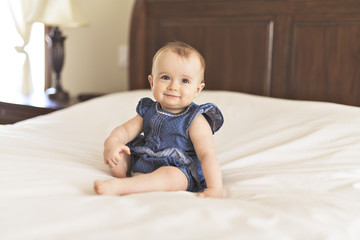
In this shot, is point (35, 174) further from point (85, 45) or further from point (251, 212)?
point (85, 45)

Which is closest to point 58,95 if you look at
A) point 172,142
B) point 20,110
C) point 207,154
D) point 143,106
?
point 20,110

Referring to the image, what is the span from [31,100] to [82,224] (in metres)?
1.73

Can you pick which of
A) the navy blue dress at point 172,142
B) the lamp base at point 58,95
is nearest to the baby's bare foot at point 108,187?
the navy blue dress at point 172,142

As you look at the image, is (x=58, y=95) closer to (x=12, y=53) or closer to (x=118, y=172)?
(x=12, y=53)

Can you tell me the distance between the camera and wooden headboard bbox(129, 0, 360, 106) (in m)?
1.99

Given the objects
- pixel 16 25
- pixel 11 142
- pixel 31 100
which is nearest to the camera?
pixel 11 142

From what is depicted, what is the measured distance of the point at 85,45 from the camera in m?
2.95

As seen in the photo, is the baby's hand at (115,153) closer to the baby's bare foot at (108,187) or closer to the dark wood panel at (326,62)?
the baby's bare foot at (108,187)

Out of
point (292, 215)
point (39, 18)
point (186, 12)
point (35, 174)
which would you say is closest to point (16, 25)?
point (39, 18)

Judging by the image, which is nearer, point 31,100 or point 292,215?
point 292,215

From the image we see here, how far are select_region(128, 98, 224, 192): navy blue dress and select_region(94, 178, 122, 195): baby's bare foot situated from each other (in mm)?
217

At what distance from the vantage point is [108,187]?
1043 mm

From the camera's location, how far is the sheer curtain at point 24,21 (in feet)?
8.63

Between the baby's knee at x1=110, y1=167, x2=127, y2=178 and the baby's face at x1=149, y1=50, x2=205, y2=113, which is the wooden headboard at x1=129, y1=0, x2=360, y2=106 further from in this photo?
the baby's knee at x1=110, y1=167, x2=127, y2=178
